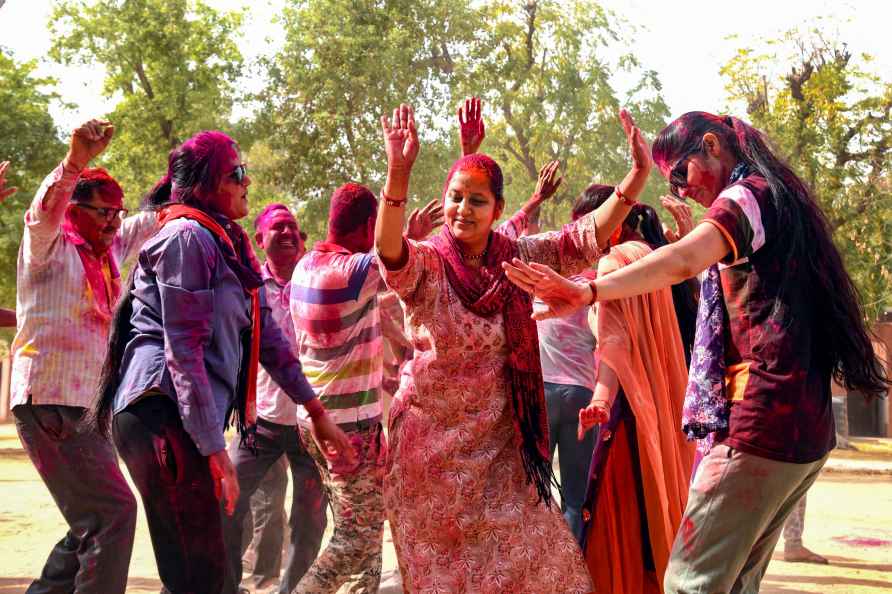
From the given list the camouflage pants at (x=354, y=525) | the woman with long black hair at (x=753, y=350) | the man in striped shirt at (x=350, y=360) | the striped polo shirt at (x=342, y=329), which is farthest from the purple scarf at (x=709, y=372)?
the striped polo shirt at (x=342, y=329)

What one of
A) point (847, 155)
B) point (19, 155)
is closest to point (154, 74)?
point (19, 155)

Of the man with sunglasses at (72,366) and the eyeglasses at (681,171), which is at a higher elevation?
the eyeglasses at (681,171)

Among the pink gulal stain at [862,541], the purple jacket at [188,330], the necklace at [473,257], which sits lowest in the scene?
the pink gulal stain at [862,541]

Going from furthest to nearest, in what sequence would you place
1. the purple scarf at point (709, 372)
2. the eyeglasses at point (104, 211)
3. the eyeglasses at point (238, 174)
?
the eyeglasses at point (104, 211) → the eyeglasses at point (238, 174) → the purple scarf at point (709, 372)

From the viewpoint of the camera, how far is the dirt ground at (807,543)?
7.27m

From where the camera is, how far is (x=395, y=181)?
165 inches

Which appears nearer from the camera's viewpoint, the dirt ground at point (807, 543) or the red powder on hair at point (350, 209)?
the red powder on hair at point (350, 209)

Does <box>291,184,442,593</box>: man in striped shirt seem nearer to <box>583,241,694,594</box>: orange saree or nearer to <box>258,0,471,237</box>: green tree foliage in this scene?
<box>583,241,694,594</box>: orange saree

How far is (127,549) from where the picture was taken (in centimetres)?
485

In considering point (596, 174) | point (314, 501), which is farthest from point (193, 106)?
point (314, 501)

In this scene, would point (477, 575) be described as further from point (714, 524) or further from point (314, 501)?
point (314, 501)

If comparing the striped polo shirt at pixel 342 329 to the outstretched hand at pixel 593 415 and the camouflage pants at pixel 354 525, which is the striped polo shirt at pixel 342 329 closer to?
the camouflage pants at pixel 354 525

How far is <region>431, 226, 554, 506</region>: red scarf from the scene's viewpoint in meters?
4.57

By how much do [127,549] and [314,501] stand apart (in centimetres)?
166
